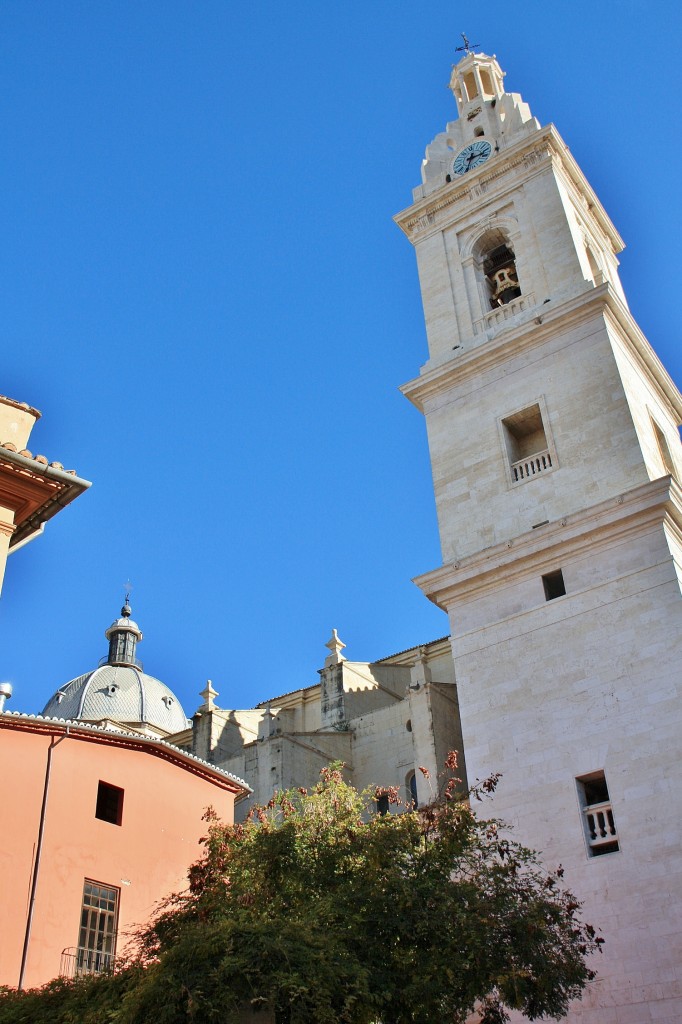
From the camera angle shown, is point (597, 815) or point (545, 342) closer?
point (597, 815)

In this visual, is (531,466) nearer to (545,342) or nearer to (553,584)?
(553,584)

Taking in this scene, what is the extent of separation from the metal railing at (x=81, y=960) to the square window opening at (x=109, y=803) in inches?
79.6

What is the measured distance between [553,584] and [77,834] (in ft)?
30.5

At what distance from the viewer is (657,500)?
19.1m

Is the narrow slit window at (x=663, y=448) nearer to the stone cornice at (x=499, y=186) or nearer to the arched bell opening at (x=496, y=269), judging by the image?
the arched bell opening at (x=496, y=269)

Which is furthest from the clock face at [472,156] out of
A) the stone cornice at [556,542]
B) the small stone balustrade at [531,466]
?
the stone cornice at [556,542]

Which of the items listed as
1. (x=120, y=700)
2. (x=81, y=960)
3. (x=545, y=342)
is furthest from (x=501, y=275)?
(x=120, y=700)

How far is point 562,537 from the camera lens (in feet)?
65.5

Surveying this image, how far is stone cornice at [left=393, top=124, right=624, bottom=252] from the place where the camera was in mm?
26766

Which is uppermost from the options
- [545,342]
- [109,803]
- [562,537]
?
[545,342]

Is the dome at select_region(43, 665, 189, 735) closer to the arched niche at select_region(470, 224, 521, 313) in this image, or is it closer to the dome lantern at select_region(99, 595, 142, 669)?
the dome lantern at select_region(99, 595, 142, 669)

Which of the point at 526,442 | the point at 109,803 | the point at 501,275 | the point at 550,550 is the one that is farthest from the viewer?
the point at 501,275

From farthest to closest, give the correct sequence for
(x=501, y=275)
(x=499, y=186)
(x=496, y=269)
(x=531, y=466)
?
(x=499, y=186) → (x=496, y=269) → (x=501, y=275) → (x=531, y=466)

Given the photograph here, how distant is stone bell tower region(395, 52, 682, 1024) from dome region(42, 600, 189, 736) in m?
32.5
